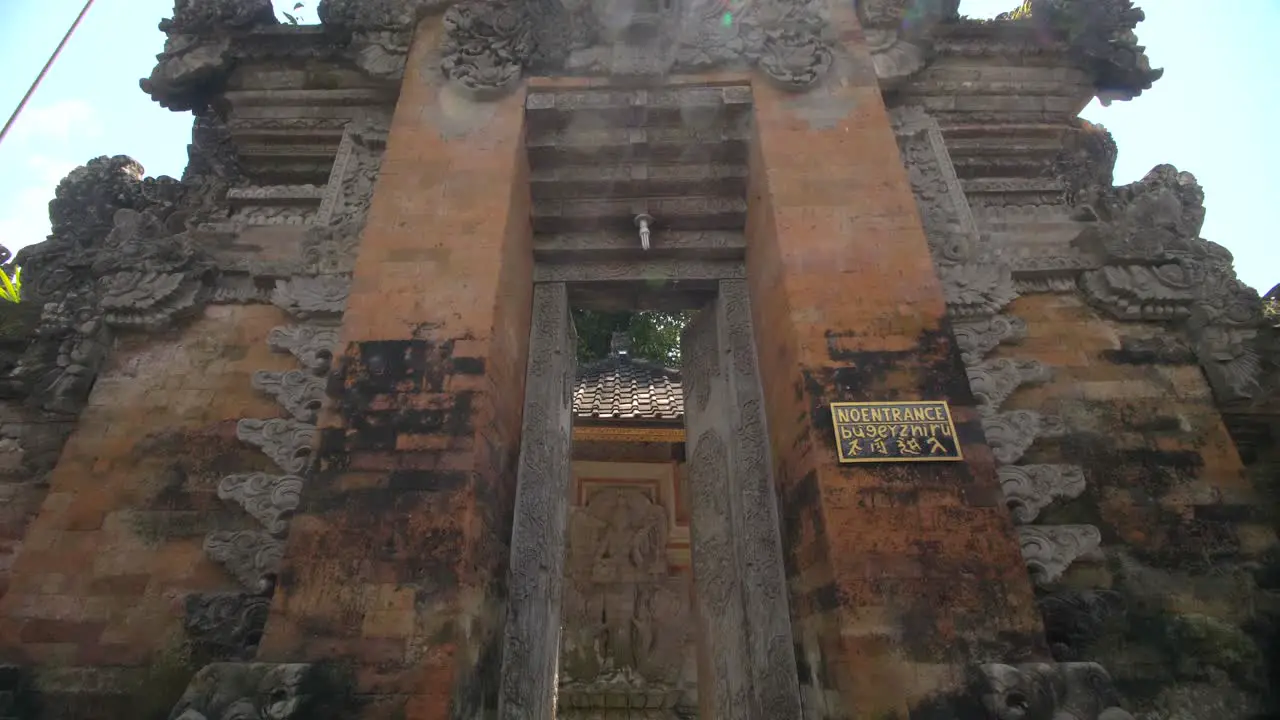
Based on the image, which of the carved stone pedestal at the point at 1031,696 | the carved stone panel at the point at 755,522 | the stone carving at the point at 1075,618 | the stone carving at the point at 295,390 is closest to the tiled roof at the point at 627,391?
the carved stone panel at the point at 755,522

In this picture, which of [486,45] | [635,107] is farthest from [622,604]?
[486,45]

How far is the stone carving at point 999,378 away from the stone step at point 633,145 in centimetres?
276

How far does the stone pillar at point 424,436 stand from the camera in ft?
12.4

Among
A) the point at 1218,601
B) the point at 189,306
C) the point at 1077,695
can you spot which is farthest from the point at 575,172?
the point at 1218,601

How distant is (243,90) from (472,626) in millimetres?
6120

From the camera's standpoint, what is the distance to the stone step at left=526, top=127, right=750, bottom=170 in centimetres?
614

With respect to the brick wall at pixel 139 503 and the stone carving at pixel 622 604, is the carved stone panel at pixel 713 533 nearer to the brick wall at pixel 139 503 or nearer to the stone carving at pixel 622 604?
the brick wall at pixel 139 503

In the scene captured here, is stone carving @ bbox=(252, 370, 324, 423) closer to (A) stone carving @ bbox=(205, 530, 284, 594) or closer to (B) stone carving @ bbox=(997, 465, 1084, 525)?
(A) stone carving @ bbox=(205, 530, 284, 594)

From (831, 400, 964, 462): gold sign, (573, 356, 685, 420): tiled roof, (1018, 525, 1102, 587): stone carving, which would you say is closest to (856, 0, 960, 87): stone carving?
(831, 400, 964, 462): gold sign

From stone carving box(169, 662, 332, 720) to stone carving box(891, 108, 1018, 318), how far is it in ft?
16.8

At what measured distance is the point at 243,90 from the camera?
6984mm

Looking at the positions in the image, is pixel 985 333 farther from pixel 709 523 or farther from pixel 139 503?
pixel 139 503

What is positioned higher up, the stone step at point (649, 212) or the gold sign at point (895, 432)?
the stone step at point (649, 212)

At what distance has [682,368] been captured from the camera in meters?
6.88
